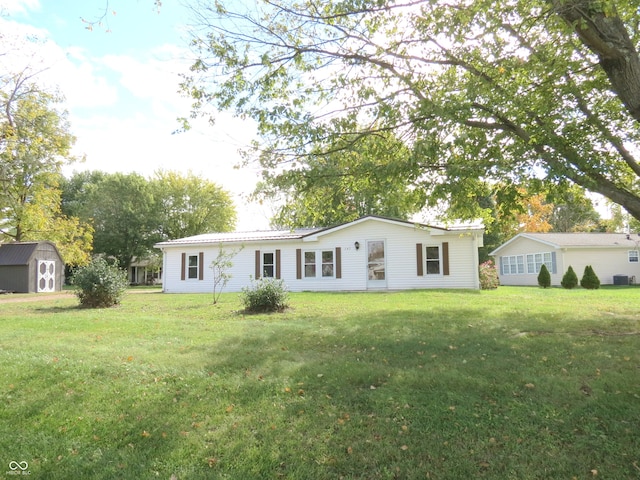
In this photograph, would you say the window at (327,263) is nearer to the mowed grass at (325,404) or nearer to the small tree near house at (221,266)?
the small tree near house at (221,266)

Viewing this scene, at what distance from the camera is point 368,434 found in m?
3.30

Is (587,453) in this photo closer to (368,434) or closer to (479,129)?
(368,434)

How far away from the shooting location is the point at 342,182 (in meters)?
7.92

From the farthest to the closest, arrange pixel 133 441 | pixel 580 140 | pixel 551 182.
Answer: pixel 580 140, pixel 551 182, pixel 133 441

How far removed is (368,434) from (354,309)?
712cm

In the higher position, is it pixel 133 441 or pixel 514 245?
pixel 514 245

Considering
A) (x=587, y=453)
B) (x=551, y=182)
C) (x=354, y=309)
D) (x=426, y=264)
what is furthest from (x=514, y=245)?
(x=587, y=453)

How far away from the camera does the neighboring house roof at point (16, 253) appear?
76.2ft

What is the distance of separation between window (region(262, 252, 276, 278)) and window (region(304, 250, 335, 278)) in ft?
5.44

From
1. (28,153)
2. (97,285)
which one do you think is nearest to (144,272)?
(28,153)

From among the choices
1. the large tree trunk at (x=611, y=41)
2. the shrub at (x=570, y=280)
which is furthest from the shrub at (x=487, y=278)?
the large tree trunk at (x=611, y=41)

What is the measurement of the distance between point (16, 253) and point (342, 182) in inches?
951

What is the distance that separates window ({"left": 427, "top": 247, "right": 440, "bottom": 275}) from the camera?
58.1 ft

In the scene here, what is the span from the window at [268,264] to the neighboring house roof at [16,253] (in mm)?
14215
